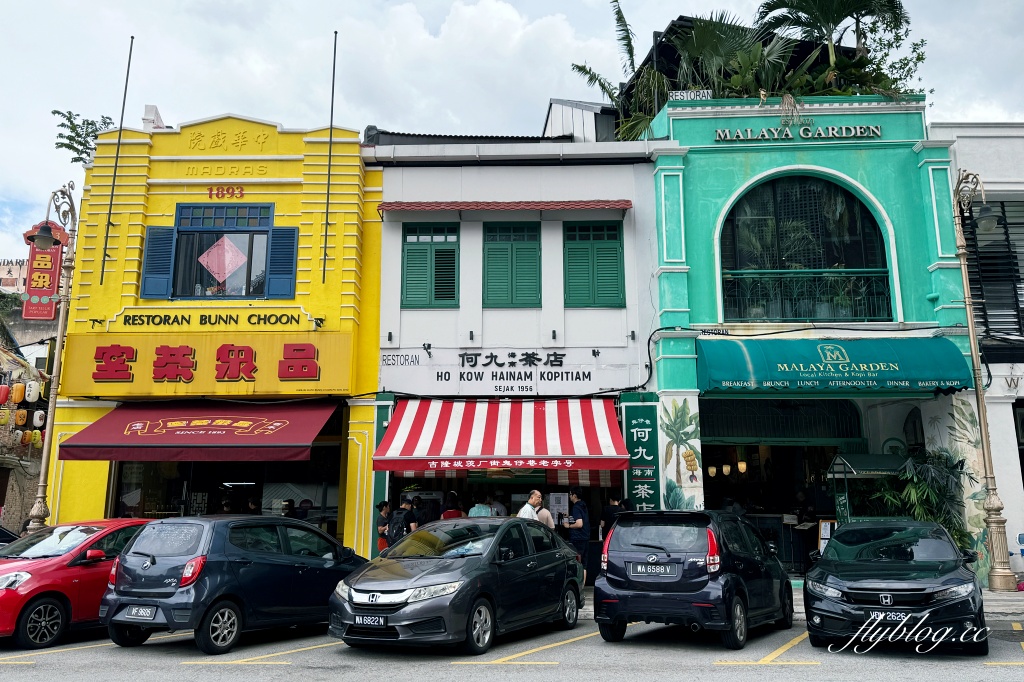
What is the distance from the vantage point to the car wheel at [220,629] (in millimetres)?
9047

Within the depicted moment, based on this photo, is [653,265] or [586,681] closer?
[586,681]

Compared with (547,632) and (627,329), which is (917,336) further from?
(547,632)

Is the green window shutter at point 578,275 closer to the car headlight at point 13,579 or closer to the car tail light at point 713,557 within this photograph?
the car tail light at point 713,557

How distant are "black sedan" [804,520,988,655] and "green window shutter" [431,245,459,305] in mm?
9621

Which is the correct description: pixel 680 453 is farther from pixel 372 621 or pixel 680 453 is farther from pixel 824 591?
pixel 372 621

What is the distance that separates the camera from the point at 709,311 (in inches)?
663

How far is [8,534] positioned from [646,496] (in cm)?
1167

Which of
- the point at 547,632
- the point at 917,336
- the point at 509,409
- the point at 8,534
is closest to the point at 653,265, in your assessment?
the point at 509,409

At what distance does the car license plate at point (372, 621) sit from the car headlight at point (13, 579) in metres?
4.18

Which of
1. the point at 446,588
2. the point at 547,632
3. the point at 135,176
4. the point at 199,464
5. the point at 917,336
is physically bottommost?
the point at 547,632

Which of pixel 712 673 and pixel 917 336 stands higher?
pixel 917 336

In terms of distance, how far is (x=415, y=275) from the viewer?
57.3 ft

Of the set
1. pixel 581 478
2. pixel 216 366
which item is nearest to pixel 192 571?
pixel 216 366

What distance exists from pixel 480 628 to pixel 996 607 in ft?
28.0
